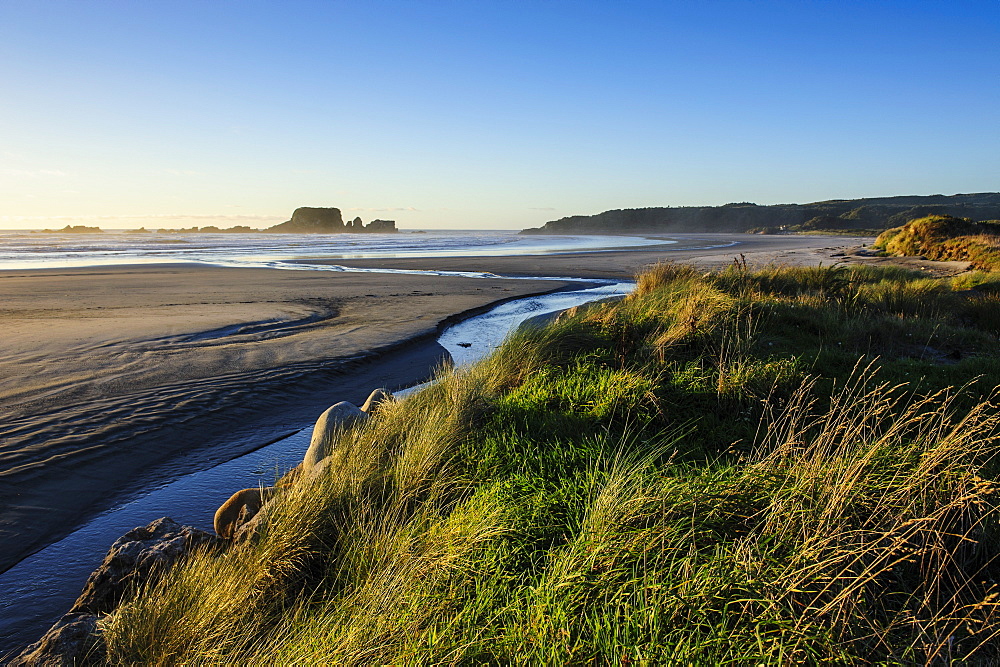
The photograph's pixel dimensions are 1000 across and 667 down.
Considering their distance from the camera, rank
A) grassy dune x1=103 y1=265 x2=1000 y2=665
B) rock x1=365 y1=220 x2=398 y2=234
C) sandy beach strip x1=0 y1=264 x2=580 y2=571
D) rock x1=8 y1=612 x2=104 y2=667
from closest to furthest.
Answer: grassy dune x1=103 y1=265 x2=1000 y2=665 < rock x1=8 y1=612 x2=104 y2=667 < sandy beach strip x1=0 y1=264 x2=580 y2=571 < rock x1=365 y1=220 x2=398 y2=234

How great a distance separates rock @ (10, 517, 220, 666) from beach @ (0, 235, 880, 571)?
1196 millimetres

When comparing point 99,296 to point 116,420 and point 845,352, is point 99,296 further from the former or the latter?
point 845,352

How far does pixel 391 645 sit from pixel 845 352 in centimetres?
662

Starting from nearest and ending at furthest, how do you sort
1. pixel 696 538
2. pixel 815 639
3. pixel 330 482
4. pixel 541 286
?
pixel 815 639 → pixel 696 538 → pixel 330 482 → pixel 541 286

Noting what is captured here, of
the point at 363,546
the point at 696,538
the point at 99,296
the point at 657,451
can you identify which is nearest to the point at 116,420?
the point at 363,546

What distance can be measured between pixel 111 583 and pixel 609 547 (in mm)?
3238

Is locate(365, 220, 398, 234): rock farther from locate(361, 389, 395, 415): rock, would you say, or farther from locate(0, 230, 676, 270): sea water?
locate(361, 389, 395, 415): rock

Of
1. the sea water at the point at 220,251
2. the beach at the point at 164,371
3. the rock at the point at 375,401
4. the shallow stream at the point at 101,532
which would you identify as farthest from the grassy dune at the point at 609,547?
the sea water at the point at 220,251

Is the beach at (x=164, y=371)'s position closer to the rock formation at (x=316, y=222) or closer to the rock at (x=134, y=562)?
the rock at (x=134, y=562)

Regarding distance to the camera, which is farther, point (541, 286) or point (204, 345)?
point (541, 286)

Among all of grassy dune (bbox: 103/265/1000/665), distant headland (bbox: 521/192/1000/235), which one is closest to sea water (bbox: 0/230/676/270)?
grassy dune (bbox: 103/265/1000/665)

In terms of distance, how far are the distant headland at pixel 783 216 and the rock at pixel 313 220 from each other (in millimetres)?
52294

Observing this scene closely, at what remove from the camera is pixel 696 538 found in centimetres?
307

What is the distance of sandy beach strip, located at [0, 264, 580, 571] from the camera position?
18.8 ft
